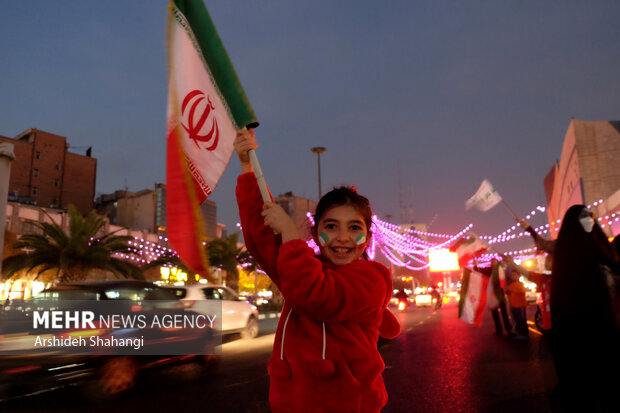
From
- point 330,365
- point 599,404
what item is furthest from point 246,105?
point 599,404

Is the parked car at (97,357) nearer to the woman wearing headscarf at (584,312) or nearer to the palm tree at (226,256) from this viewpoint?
the woman wearing headscarf at (584,312)

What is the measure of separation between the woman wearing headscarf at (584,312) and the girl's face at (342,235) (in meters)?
2.31

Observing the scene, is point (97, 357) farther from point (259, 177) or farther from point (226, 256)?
point (226, 256)

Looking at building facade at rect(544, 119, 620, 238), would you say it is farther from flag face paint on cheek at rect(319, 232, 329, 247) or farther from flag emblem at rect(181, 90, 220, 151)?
flag face paint on cheek at rect(319, 232, 329, 247)

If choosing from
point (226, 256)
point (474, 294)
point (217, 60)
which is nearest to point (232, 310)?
point (474, 294)

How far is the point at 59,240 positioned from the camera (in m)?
20.5

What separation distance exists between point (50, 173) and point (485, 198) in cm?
5659

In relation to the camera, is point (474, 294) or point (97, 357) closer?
point (97, 357)

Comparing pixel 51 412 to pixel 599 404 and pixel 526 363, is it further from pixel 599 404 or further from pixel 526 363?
pixel 526 363

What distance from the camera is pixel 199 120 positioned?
99.3 inches

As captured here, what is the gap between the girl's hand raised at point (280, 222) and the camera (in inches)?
72.4

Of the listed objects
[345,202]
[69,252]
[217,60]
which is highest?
[69,252]

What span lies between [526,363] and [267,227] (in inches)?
310

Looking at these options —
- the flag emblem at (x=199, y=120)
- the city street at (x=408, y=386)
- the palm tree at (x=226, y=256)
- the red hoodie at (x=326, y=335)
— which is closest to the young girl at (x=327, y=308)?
the red hoodie at (x=326, y=335)
